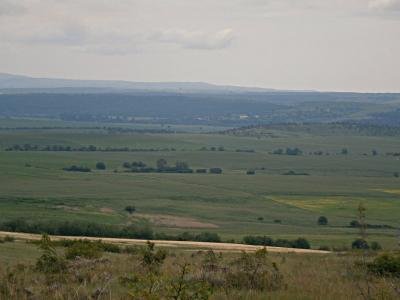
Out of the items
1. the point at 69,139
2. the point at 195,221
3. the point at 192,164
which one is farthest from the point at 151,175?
the point at 69,139

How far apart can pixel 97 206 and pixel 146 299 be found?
201 ft

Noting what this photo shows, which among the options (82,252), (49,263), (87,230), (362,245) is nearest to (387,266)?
(362,245)

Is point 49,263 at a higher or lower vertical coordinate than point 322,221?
higher

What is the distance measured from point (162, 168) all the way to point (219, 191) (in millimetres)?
27399

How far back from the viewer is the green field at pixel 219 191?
5959cm

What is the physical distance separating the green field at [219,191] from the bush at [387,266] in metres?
28.0

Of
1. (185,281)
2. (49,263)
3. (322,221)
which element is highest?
(185,281)

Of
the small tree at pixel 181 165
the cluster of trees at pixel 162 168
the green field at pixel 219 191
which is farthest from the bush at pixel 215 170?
the small tree at pixel 181 165

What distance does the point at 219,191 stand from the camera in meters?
83.8

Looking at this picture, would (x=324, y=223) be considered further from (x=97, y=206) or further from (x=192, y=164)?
(x=192, y=164)

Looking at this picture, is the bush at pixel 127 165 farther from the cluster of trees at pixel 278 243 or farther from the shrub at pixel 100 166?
the cluster of trees at pixel 278 243

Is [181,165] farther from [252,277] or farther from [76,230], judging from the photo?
[252,277]

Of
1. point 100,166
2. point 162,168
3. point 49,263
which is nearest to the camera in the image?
point 49,263

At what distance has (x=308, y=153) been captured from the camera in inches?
5556
